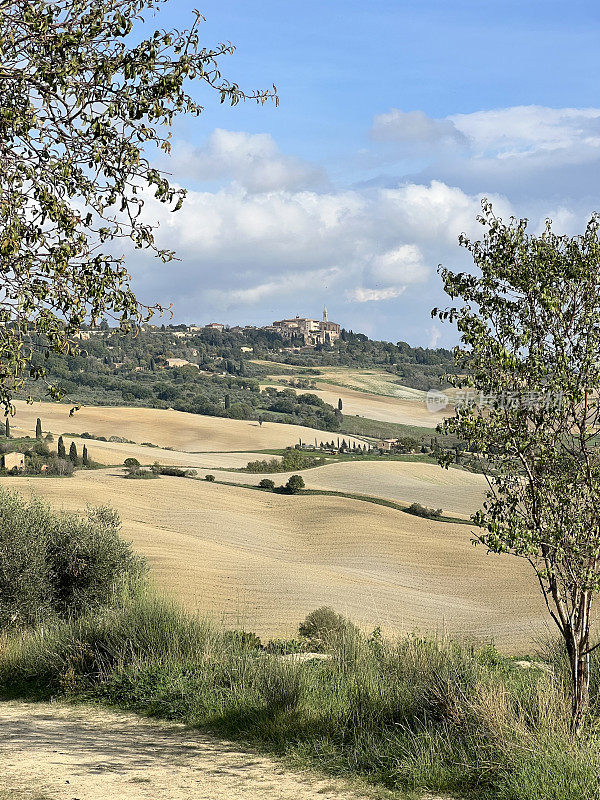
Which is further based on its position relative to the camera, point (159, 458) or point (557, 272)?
point (159, 458)

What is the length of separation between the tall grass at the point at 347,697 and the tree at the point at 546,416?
75 cm

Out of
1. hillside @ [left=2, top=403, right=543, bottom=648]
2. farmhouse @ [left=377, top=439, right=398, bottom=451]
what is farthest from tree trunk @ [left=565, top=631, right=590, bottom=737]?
farmhouse @ [left=377, top=439, right=398, bottom=451]

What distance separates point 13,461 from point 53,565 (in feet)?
120

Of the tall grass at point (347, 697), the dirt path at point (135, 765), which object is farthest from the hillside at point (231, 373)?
the dirt path at point (135, 765)

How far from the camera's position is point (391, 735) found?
27.0 ft

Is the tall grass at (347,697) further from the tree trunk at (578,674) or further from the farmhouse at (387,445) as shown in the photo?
the farmhouse at (387,445)

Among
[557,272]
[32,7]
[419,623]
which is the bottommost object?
[419,623]

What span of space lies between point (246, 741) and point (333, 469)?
53624 mm

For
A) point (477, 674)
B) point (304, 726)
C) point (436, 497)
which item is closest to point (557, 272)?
point (477, 674)

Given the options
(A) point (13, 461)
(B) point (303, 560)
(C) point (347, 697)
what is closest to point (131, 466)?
(A) point (13, 461)

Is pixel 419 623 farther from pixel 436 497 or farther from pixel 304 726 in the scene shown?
pixel 436 497

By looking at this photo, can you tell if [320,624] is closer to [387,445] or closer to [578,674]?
[578,674]

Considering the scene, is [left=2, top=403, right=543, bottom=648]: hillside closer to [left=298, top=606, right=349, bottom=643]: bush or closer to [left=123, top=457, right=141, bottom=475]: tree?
[left=123, top=457, right=141, bottom=475]: tree

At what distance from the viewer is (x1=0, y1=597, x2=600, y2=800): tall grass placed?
730cm
